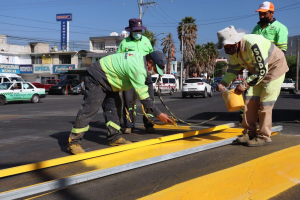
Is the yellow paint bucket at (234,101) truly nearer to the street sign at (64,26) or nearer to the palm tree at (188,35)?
the palm tree at (188,35)

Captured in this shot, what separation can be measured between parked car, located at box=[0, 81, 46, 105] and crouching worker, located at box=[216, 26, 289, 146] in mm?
17124

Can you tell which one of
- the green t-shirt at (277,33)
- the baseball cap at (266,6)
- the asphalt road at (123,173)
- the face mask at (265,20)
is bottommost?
the asphalt road at (123,173)

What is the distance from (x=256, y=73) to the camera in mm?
4219

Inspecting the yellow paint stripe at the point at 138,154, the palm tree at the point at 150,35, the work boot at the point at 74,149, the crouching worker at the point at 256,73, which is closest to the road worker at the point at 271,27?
the crouching worker at the point at 256,73

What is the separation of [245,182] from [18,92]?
19.1 m

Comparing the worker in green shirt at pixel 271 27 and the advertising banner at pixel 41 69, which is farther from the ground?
the advertising banner at pixel 41 69

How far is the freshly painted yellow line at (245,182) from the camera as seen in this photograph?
8.91 ft

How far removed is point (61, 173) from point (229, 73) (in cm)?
301

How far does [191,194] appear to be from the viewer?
2730 mm

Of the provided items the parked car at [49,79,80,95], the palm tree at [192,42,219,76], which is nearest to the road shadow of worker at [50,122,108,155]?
the parked car at [49,79,80,95]

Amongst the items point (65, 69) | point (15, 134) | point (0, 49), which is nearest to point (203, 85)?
point (15, 134)

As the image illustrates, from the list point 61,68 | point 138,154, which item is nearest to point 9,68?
point 61,68

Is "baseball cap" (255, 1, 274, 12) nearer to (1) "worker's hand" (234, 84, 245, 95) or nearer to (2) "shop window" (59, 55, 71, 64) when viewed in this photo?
(1) "worker's hand" (234, 84, 245, 95)

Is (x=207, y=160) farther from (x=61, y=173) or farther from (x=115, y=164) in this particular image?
(x=61, y=173)
